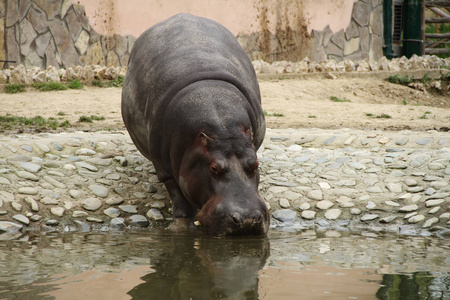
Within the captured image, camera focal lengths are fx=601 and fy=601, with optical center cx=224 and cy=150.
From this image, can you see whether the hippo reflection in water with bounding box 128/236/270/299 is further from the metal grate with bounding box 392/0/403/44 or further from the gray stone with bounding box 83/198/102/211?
the metal grate with bounding box 392/0/403/44

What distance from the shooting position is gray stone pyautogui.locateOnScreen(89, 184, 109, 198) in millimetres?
5145

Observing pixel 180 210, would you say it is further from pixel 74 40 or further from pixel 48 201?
pixel 74 40

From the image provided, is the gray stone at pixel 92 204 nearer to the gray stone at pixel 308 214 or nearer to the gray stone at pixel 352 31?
the gray stone at pixel 308 214

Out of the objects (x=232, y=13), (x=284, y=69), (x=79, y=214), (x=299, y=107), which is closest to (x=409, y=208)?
(x=79, y=214)

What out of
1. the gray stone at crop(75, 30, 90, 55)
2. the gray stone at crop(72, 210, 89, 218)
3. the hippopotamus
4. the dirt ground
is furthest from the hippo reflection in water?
the gray stone at crop(75, 30, 90, 55)

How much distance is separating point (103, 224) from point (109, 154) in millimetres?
1239

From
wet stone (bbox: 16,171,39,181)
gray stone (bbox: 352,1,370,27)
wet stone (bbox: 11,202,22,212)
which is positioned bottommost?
wet stone (bbox: 11,202,22,212)

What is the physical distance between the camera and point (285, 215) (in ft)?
16.3

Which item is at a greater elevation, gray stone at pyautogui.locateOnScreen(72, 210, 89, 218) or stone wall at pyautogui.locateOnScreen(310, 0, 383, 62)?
stone wall at pyautogui.locateOnScreen(310, 0, 383, 62)

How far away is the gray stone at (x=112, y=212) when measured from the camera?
491cm

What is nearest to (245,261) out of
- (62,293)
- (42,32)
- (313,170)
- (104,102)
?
(62,293)

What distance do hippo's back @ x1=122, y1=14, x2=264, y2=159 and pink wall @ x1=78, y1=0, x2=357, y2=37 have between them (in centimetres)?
616

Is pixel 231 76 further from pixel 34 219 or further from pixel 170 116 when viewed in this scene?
pixel 34 219

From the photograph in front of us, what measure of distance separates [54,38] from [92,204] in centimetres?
669
